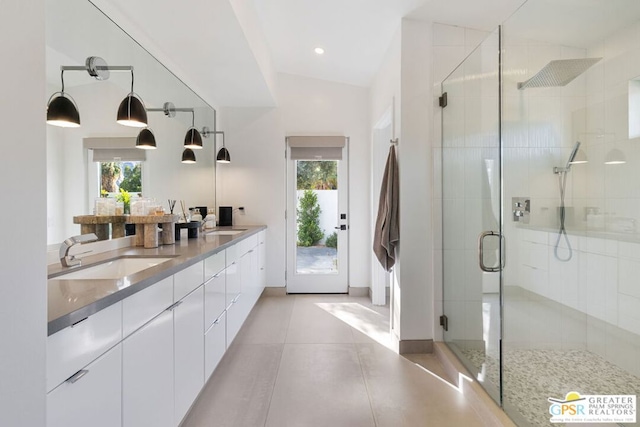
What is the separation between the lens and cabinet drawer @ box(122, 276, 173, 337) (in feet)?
4.05

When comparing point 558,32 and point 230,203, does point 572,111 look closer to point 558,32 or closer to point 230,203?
point 558,32

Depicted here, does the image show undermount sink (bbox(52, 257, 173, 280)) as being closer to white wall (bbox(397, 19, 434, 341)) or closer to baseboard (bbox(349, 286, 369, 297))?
white wall (bbox(397, 19, 434, 341))

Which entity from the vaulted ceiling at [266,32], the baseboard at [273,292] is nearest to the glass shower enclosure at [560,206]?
the vaulted ceiling at [266,32]

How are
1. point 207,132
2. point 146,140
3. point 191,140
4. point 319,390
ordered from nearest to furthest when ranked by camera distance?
point 319,390 → point 146,140 → point 191,140 → point 207,132

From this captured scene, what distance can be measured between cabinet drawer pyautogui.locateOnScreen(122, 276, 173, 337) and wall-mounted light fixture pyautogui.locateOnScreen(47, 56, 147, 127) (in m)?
0.99

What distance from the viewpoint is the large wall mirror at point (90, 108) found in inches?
68.0

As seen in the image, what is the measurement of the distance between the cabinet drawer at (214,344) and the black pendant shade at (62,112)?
4.55ft

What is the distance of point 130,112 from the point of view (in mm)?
2098

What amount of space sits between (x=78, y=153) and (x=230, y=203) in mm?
2710

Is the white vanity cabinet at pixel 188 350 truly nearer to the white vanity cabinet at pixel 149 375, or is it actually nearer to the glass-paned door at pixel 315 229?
the white vanity cabinet at pixel 149 375

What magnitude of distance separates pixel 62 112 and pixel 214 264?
1.18 m

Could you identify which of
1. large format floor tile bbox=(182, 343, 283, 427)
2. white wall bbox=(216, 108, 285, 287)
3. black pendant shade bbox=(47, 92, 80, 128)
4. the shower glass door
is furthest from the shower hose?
white wall bbox=(216, 108, 285, 287)

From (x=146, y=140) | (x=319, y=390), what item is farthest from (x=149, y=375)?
(x=146, y=140)

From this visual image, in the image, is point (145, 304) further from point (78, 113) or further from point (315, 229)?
point (315, 229)
